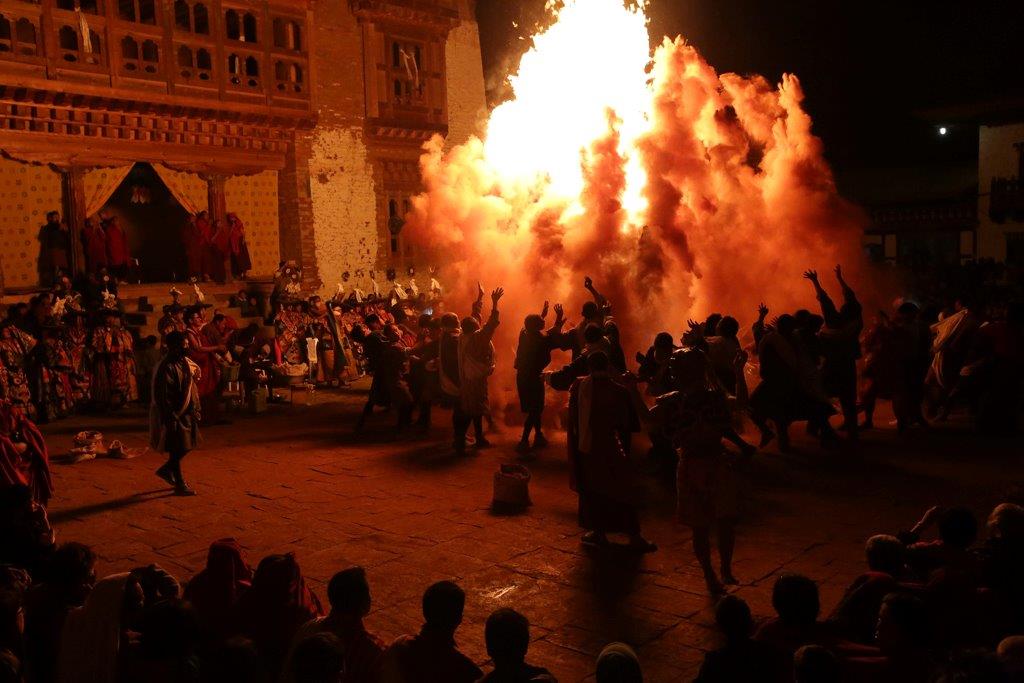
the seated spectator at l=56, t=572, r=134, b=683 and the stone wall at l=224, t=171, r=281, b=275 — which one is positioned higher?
the stone wall at l=224, t=171, r=281, b=275

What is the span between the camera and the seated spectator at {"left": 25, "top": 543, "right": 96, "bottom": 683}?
4168 millimetres

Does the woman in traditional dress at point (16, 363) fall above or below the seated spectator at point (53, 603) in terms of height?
above

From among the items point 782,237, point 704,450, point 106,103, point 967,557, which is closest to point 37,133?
point 106,103

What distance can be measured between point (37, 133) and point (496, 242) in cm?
940

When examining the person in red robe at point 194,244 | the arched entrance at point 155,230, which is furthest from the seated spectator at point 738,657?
the arched entrance at point 155,230

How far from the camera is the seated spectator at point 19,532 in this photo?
5336 millimetres

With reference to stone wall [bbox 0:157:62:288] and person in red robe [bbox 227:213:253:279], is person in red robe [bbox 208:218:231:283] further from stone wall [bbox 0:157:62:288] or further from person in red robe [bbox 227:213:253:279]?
stone wall [bbox 0:157:62:288]

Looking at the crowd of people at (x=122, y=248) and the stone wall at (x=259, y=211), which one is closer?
the crowd of people at (x=122, y=248)

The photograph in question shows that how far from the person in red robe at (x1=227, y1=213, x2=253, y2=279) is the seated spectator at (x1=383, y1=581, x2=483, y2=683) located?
1798 centimetres

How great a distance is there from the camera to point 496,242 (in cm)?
1709

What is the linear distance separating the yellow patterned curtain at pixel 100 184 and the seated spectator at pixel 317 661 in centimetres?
1729

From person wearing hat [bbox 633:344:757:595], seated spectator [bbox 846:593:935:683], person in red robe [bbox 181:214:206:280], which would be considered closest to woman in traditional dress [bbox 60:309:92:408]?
person in red robe [bbox 181:214:206:280]

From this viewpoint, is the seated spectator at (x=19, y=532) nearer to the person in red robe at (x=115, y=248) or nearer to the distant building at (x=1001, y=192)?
the person in red robe at (x=115, y=248)

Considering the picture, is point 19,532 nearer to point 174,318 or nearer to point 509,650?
point 509,650
